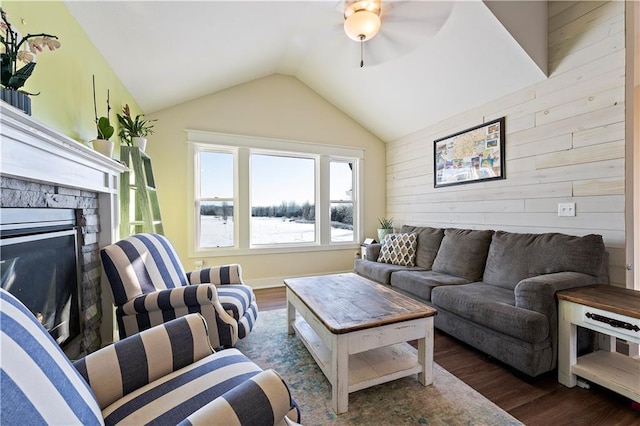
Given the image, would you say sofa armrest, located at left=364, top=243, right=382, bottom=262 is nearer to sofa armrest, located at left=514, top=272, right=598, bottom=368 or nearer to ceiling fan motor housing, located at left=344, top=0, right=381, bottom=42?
sofa armrest, located at left=514, top=272, right=598, bottom=368

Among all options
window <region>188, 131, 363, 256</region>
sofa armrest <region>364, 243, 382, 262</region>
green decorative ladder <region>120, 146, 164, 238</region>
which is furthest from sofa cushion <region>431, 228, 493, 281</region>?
green decorative ladder <region>120, 146, 164, 238</region>

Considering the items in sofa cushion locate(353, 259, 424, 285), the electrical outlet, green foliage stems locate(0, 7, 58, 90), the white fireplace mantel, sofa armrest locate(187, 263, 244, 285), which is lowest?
sofa cushion locate(353, 259, 424, 285)

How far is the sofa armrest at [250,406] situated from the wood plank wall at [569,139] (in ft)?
8.41

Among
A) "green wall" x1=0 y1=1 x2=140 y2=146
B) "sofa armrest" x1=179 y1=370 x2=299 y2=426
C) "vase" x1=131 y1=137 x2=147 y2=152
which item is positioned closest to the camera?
"sofa armrest" x1=179 y1=370 x2=299 y2=426

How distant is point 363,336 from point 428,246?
80.7 inches

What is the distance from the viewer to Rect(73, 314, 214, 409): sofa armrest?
95 centimetres

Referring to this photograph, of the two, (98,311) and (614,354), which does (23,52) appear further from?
(614,354)

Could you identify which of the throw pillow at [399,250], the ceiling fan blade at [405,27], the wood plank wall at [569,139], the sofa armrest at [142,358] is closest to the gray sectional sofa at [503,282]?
the throw pillow at [399,250]

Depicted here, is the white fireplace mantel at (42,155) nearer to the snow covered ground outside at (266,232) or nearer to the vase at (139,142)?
the vase at (139,142)

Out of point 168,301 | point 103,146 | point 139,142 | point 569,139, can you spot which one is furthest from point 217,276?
point 569,139

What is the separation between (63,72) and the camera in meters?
1.53

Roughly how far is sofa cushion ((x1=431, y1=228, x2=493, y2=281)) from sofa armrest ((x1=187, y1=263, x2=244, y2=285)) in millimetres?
2125

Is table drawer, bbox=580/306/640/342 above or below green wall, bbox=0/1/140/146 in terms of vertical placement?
below

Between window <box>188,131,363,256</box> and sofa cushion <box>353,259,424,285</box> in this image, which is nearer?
sofa cushion <box>353,259,424,285</box>
